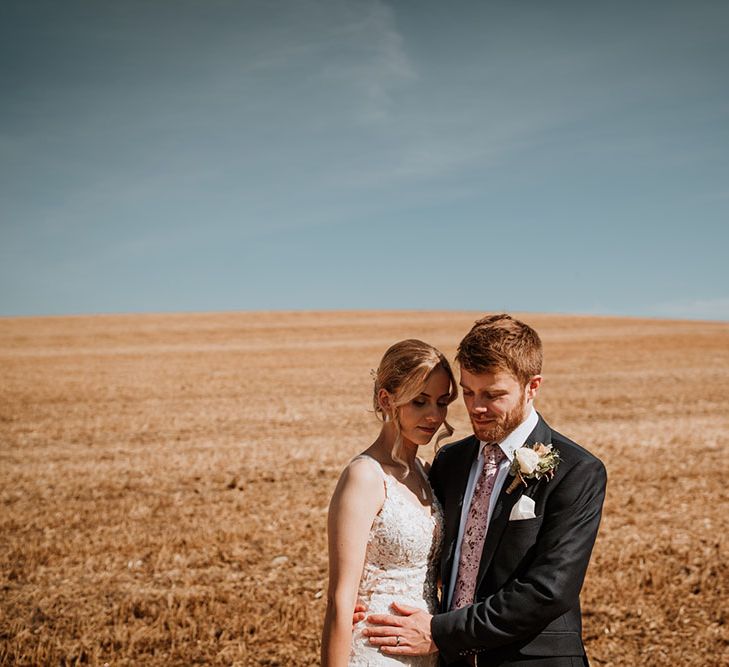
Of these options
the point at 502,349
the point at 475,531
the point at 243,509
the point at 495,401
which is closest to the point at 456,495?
the point at 475,531

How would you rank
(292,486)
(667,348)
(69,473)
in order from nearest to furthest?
1. (292,486)
2. (69,473)
3. (667,348)

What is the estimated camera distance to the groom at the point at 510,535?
9.90 feet

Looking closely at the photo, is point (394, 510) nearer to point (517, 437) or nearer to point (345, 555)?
point (345, 555)

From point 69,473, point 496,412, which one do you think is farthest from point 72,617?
point 69,473

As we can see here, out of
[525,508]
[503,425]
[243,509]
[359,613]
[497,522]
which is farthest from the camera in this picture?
[243,509]

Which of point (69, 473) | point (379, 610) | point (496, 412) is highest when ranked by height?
point (496, 412)

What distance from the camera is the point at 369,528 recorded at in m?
3.36

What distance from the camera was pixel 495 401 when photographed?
3.29 metres

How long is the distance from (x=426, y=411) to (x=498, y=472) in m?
0.51

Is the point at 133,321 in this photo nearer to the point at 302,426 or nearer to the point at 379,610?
the point at 302,426

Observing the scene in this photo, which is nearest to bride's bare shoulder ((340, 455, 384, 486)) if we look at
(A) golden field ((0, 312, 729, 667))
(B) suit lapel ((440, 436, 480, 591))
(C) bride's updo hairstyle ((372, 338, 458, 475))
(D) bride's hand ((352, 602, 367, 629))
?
(C) bride's updo hairstyle ((372, 338, 458, 475))

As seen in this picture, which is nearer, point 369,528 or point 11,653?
point 369,528

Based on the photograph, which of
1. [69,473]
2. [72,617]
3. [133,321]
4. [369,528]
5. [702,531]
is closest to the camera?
[369,528]

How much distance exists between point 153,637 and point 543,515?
16.1 feet
